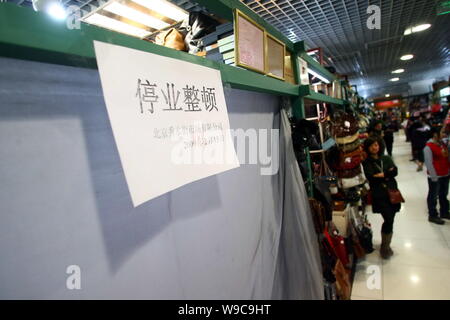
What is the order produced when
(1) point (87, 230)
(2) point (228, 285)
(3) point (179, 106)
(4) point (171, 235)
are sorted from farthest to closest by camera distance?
1. (2) point (228, 285)
2. (4) point (171, 235)
3. (3) point (179, 106)
4. (1) point (87, 230)

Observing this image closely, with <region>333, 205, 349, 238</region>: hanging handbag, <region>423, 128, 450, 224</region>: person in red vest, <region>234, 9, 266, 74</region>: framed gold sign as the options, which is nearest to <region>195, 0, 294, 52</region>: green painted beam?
<region>234, 9, 266, 74</region>: framed gold sign

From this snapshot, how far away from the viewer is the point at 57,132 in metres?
0.53

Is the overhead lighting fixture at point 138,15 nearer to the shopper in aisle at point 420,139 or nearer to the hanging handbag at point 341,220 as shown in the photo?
the hanging handbag at point 341,220

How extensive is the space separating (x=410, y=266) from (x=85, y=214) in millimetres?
3204

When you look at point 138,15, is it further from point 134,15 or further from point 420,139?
point 420,139

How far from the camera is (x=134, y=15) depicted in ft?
5.17

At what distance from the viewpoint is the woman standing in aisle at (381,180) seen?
2557mm

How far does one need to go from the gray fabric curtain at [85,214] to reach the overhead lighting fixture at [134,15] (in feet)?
3.39

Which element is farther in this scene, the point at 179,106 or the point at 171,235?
the point at 171,235

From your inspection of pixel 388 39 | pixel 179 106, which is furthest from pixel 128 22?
pixel 388 39

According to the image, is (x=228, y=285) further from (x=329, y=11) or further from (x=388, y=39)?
(x=388, y=39)

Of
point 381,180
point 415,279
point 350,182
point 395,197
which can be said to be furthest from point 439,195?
point 350,182

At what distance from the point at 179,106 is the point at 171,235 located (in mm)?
445
